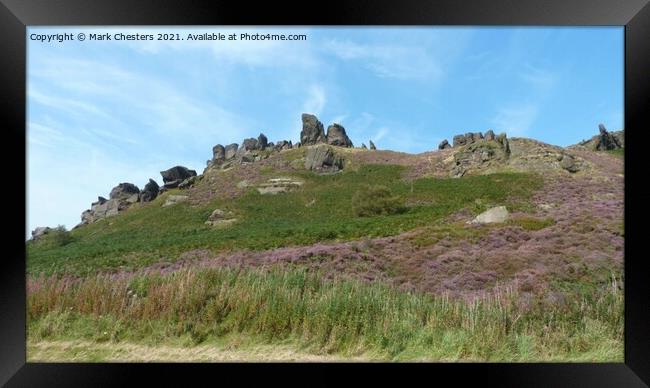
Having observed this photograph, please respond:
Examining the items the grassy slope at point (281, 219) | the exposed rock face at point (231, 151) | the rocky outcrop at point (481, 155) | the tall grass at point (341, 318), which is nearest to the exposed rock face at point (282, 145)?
the exposed rock face at point (231, 151)

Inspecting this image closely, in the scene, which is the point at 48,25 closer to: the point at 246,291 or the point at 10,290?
the point at 10,290

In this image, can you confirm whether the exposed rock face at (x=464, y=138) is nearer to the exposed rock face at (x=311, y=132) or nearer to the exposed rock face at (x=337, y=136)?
the exposed rock face at (x=337, y=136)

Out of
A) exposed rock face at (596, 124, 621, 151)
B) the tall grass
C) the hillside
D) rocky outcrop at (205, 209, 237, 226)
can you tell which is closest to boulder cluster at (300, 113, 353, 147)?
the hillside

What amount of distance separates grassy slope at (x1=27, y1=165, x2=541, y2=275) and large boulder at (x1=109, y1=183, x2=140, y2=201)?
2227 millimetres

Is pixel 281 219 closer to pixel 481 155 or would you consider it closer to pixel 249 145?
pixel 481 155

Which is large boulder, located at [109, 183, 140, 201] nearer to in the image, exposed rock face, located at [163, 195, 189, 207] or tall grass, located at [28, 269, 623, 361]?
exposed rock face, located at [163, 195, 189, 207]

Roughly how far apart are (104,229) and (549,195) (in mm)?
24886

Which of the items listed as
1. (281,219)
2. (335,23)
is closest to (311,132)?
(281,219)

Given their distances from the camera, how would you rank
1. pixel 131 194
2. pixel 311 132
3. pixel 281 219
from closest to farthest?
pixel 281 219 < pixel 131 194 < pixel 311 132

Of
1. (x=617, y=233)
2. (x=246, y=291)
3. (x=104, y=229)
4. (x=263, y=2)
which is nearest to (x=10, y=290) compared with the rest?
(x=246, y=291)

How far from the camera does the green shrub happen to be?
49.9ft

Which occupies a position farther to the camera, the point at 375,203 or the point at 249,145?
the point at 249,145

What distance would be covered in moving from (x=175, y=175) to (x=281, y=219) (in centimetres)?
1522

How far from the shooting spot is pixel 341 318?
190 inches
